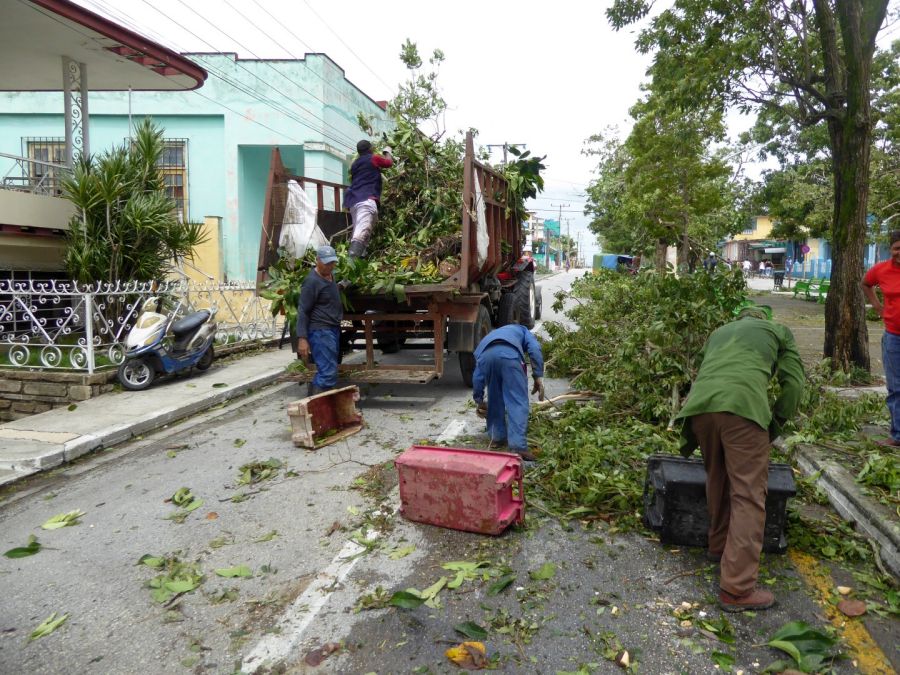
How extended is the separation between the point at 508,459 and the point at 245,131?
16890mm

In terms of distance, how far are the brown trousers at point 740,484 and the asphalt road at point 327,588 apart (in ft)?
0.70

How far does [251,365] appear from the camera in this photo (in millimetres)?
10281

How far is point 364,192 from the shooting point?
325 inches

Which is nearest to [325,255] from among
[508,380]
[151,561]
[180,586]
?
[508,380]

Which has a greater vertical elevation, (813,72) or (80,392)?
(813,72)

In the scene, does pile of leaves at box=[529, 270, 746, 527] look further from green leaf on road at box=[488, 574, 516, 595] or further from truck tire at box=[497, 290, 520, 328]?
truck tire at box=[497, 290, 520, 328]

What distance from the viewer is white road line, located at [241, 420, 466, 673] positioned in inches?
113

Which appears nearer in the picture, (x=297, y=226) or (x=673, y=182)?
(x=297, y=226)

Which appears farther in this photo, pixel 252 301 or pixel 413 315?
pixel 252 301

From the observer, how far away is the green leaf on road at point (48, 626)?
10.1 feet

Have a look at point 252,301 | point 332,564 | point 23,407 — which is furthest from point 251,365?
point 332,564

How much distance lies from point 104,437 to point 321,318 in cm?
235

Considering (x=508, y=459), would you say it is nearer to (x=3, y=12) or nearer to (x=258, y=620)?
(x=258, y=620)

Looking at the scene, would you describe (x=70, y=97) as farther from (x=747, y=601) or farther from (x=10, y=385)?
(x=747, y=601)
